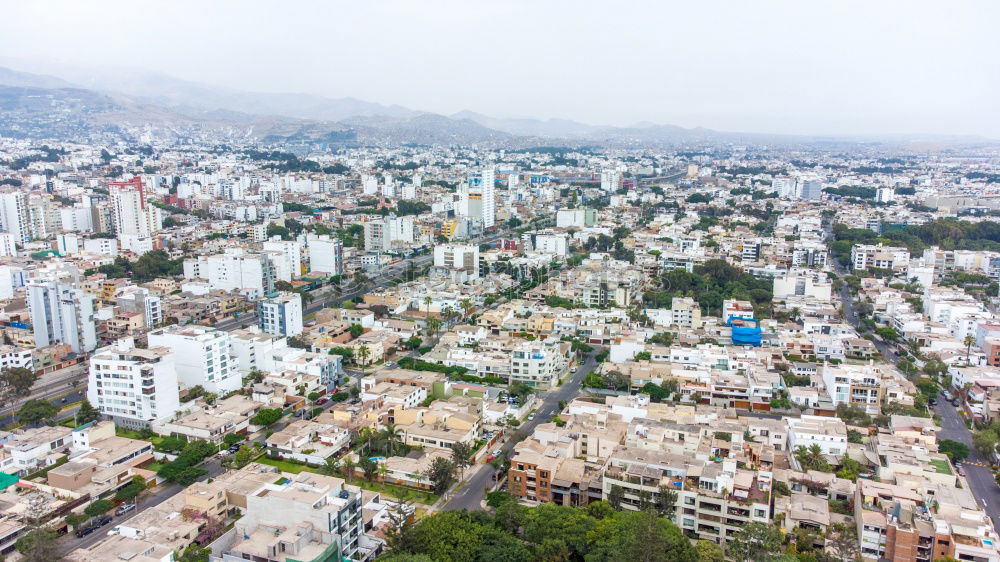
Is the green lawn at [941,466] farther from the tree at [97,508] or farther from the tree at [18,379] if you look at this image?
the tree at [18,379]

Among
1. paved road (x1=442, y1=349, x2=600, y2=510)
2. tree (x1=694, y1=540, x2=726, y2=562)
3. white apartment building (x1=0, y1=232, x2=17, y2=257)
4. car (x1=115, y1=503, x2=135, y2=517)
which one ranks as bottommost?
paved road (x1=442, y1=349, x2=600, y2=510)

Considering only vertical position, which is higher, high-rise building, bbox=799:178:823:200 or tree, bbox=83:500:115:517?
high-rise building, bbox=799:178:823:200

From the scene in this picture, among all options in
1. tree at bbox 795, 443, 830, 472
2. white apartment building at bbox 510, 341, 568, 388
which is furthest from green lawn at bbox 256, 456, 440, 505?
tree at bbox 795, 443, 830, 472

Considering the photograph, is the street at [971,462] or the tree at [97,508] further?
the street at [971,462]

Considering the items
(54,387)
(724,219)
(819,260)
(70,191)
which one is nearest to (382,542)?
(54,387)

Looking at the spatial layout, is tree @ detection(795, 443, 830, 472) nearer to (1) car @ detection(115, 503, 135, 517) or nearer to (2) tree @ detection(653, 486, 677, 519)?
(2) tree @ detection(653, 486, 677, 519)

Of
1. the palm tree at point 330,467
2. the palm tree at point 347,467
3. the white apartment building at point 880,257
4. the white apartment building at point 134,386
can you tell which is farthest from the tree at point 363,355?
the white apartment building at point 880,257
